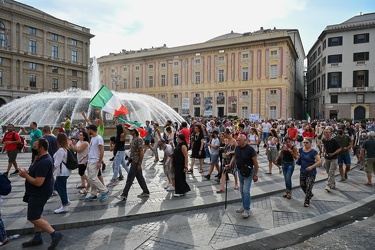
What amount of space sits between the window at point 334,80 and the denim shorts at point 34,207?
53.6 meters

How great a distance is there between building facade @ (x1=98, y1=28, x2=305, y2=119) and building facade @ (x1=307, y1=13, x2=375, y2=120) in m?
6.35

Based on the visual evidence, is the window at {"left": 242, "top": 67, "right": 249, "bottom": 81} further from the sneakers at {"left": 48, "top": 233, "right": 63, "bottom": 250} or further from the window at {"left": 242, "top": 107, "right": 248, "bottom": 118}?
the sneakers at {"left": 48, "top": 233, "right": 63, "bottom": 250}

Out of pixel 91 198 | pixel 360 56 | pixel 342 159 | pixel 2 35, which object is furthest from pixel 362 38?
pixel 2 35

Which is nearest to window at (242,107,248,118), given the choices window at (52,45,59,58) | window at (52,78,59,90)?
window at (52,78,59,90)

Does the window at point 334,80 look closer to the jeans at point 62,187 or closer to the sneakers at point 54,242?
the jeans at point 62,187

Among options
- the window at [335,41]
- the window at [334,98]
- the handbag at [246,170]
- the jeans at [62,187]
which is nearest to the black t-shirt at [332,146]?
the handbag at [246,170]

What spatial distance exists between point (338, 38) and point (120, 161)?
52129 mm

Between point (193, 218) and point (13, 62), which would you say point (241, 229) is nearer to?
point (193, 218)

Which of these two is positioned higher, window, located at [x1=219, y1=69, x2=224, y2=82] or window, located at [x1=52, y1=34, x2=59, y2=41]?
window, located at [x1=52, y1=34, x2=59, y2=41]

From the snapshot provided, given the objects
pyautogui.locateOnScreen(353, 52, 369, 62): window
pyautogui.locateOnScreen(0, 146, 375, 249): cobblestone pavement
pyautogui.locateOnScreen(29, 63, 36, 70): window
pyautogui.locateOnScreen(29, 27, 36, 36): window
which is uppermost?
pyautogui.locateOnScreen(29, 27, 36, 36): window

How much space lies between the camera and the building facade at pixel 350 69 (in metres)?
45.7

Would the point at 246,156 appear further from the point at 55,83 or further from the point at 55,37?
the point at 55,37

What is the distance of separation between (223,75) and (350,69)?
2196 centimetres

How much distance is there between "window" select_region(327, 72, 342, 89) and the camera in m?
48.5
